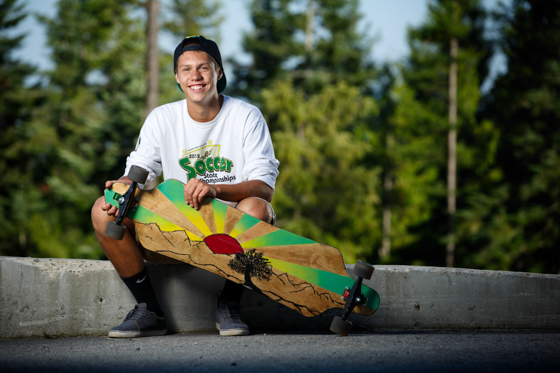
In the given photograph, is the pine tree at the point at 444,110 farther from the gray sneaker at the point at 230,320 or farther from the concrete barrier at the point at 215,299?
the gray sneaker at the point at 230,320

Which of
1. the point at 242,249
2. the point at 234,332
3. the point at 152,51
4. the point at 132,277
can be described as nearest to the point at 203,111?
the point at 242,249

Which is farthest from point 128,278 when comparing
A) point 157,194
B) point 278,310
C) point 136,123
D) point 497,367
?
point 136,123

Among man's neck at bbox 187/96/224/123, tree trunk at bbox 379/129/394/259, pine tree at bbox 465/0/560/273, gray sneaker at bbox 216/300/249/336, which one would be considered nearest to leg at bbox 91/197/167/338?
gray sneaker at bbox 216/300/249/336

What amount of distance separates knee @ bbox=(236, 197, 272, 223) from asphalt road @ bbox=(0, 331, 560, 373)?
2.16 feet

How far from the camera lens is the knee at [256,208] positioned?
9.33ft

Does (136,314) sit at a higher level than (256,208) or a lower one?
lower

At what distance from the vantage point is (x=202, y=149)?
10.2ft

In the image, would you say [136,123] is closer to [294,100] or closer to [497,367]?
[294,100]

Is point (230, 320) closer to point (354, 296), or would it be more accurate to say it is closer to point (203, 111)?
point (354, 296)

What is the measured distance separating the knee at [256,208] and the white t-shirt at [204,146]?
0.23 meters

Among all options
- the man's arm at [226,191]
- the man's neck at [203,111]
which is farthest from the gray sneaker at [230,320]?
the man's neck at [203,111]

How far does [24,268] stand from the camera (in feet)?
10.3

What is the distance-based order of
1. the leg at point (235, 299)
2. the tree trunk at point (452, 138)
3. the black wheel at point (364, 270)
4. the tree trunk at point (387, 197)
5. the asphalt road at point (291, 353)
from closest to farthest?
1. the asphalt road at point (291, 353)
2. the black wheel at point (364, 270)
3. the leg at point (235, 299)
4. the tree trunk at point (452, 138)
5. the tree trunk at point (387, 197)

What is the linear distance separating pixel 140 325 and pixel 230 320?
0.50m
